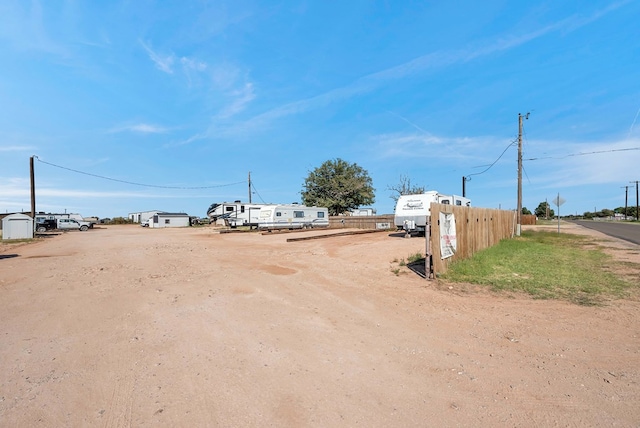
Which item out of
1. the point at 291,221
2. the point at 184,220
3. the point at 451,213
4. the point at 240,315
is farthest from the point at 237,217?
the point at 240,315

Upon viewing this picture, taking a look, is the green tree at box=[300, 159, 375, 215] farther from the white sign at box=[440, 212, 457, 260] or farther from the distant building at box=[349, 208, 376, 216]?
the white sign at box=[440, 212, 457, 260]

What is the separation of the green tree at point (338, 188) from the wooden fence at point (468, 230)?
110ft

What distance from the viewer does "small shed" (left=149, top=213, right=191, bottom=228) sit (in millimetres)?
53156

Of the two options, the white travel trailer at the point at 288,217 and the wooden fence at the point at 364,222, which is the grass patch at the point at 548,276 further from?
the wooden fence at the point at 364,222

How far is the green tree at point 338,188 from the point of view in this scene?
5166 centimetres

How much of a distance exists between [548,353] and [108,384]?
463 cm

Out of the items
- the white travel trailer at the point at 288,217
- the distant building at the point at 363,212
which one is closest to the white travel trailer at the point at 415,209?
the white travel trailer at the point at 288,217

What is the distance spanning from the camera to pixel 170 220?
2143 inches

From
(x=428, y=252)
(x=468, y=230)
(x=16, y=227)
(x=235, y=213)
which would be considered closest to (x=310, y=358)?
(x=428, y=252)

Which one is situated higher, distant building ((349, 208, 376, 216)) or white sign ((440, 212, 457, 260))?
distant building ((349, 208, 376, 216))

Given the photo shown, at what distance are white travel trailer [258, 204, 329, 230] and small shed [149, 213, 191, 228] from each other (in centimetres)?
2999

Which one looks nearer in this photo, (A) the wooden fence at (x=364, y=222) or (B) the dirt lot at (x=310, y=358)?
(B) the dirt lot at (x=310, y=358)

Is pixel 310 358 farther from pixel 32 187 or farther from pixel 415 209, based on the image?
pixel 32 187

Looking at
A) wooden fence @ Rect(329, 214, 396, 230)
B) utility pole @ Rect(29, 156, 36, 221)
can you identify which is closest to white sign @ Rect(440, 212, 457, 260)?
wooden fence @ Rect(329, 214, 396, 230)
